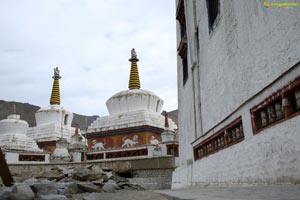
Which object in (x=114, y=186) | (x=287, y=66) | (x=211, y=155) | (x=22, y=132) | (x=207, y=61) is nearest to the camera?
(x=287, y=66)

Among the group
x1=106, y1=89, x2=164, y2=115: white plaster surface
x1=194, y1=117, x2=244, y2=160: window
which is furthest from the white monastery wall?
x1=106, y1=89, x2=164, y2=115: white plaster surface

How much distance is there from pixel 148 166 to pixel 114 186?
6499 millimetres

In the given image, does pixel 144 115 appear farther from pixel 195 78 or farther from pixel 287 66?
pixel 287 66

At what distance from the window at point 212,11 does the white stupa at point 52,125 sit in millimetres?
19875

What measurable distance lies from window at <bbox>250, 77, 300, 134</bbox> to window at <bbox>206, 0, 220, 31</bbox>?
3.15m

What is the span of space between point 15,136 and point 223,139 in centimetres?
1991

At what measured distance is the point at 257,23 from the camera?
4.60m

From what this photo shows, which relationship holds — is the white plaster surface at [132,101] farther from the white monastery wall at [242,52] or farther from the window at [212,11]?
the window at [212,11]

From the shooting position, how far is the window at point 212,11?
696 cm

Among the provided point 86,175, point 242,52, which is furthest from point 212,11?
point 86,175

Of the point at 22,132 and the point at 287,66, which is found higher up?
the point at 22,132

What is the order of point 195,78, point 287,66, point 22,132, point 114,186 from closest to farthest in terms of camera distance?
1. point 287,66
2. point 114,186
3. point 195,78
4. point 22,132

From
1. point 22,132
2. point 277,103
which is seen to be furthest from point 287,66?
point 22,132

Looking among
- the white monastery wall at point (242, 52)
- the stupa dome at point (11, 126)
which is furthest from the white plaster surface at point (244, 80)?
the stupa dome at point (11, 126)
